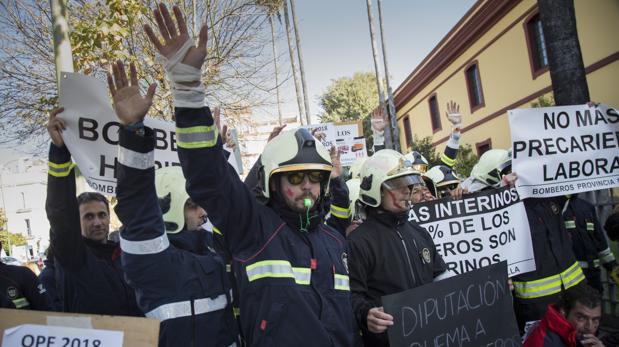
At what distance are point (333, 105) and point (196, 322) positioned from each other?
45.8 metres

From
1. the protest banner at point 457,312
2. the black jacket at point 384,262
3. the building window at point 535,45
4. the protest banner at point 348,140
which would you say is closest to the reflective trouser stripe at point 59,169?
the black jacket at point 384,262

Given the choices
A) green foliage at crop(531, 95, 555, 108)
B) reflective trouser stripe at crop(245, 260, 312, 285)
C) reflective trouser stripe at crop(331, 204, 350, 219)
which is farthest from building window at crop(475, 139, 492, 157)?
reflective trouser stripe at crop(245, 260, 312, 285)

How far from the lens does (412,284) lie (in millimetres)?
3240

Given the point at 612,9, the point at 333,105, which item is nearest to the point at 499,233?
the point at 612,9

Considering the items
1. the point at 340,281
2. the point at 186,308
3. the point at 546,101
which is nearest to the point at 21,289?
the point at 186,308

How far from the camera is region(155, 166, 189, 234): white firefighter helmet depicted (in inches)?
117

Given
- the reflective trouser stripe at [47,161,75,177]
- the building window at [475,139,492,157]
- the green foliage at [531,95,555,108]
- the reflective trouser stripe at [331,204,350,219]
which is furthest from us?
the building window at [475,139,492,157]

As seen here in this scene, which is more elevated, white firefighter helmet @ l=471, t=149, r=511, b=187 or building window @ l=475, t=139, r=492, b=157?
building window @ l=475, t=139, r=492, b=157

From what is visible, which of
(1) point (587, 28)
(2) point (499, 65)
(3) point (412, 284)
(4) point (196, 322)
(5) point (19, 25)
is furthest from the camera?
(2) point (499, 65)

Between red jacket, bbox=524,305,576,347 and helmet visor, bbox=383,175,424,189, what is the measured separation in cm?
153

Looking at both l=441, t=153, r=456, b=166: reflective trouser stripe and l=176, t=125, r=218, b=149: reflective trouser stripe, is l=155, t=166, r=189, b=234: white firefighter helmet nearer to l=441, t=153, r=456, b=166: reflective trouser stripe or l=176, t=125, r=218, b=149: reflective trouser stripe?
l=176, t=125, r=218, b=149: reflective trouser stripe

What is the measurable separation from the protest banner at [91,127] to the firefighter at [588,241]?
15.3 ft

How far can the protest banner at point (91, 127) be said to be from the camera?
340 cm

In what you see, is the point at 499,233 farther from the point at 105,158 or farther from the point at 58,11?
the point at 58,11
